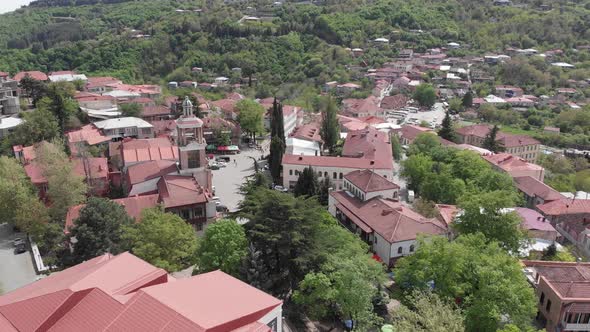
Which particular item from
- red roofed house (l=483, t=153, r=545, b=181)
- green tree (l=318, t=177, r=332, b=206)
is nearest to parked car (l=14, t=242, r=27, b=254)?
green tree (l=318, t=177, r=332, b=206)

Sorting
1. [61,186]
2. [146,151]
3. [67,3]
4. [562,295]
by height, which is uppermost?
[67,3]

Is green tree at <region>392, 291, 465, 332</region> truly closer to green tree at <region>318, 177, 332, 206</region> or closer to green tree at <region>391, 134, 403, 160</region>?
green tree at <region>318, 177, 332, 206</region>

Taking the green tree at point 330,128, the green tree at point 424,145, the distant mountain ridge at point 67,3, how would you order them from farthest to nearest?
the distant mountain ridge at point 67,3, the green tree at point 330,128, the green tree at point 424,145

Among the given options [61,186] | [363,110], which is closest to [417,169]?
[61,186]

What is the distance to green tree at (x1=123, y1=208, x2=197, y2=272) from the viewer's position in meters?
24.0

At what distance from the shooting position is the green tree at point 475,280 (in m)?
20.3

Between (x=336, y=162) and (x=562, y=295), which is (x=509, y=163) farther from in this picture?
(x=562, y=295)

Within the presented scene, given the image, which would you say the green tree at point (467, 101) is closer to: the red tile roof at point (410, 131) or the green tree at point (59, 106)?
the red tile roof at point (410, 131)

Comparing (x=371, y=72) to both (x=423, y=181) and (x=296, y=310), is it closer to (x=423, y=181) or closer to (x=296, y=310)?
(x=423, y=181)

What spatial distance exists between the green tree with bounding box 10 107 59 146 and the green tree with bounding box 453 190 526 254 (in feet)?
117

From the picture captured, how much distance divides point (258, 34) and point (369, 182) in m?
79.1

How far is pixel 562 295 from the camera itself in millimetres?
22516

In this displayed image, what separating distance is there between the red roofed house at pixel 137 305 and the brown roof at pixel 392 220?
1301 centimetres

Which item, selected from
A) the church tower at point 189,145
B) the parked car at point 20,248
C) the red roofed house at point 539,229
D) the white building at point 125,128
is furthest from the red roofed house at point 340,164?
the parked car at point 20,248
